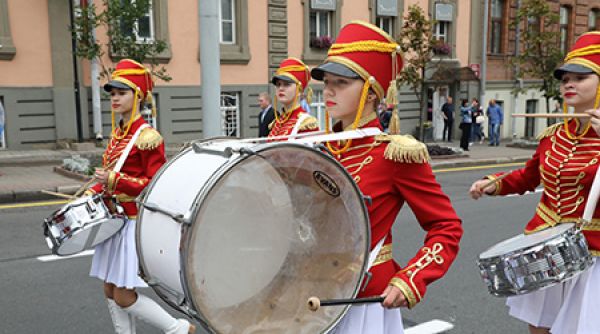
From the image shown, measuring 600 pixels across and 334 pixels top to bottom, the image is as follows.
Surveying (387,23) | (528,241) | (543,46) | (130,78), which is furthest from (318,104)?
(528,241)

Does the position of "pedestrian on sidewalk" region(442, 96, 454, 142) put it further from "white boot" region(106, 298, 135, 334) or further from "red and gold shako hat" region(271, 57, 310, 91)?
"white boot" region(106, 298, 135, 334)

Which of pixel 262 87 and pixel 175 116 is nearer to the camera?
pixel 175 116

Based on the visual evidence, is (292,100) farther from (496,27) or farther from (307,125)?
(496,27)

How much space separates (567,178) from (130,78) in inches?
111

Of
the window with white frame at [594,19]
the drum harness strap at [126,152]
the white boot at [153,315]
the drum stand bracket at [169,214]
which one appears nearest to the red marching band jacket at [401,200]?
the drum stand bracket at [169,214]

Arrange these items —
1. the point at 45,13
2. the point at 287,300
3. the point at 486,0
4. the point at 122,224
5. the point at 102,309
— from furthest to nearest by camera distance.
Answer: the point at 486,0
the point at 45,13
the point at 102,309
the point at 122,224
the point at 287,300

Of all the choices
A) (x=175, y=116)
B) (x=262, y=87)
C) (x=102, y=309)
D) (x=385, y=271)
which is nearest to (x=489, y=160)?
(x=262, y=87)

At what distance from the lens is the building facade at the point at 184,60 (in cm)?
1445

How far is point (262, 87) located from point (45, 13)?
654 cm

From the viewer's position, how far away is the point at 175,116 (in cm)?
1686

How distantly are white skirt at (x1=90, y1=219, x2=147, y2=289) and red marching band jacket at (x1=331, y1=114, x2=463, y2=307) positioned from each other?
1846mm

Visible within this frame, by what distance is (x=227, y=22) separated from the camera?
58.7ft

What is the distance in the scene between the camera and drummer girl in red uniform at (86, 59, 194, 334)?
3764mm

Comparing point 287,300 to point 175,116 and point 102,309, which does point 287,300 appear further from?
point 175,116
